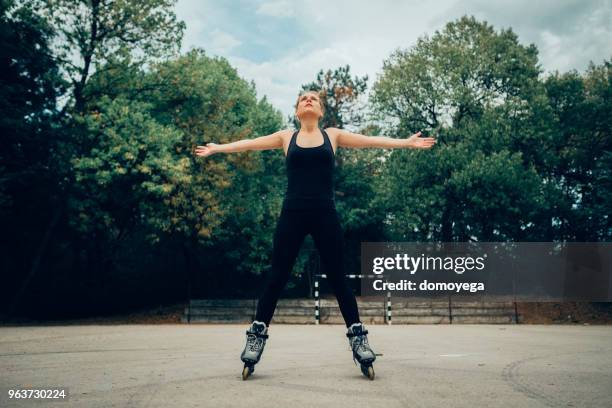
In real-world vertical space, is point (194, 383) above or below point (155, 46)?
below

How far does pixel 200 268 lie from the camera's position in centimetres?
2627

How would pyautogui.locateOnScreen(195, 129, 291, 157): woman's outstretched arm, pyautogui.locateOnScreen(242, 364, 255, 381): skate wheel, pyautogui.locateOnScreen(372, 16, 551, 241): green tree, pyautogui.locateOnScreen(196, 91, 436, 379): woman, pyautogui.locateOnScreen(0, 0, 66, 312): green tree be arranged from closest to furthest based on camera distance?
1. pyautogui.locateOnScreen(242, 364, 255, 381): skate wheel
2. pyautogui.locateOnScreen(196, 91, 436, 379): woman
3. pyautogui.locateOnScreen(195, 129, 291, 157): woman's outstretched arm
4. pyautogui.locateOnScreen(0, 0, 66, 312): green tree
5. pyautogui.locateOnScreen(372, 16, 551, 241): green tree

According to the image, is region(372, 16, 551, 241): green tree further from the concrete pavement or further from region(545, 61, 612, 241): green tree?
the concrete pavement

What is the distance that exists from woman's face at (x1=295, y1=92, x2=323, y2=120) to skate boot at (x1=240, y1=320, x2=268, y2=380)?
1925mm

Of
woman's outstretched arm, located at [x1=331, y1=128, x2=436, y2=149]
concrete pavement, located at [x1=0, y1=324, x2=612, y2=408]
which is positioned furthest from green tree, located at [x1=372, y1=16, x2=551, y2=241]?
woman's outstretched arm, located at [x1=331, y1=128, x2=436, y2=149]

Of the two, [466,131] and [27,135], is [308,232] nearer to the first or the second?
[27,135]

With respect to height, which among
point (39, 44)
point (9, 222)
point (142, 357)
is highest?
point (39, 44)

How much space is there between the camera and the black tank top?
464 cm

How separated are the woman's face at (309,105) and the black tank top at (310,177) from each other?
39 cm

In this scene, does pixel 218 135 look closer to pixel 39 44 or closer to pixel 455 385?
pixel 39 44

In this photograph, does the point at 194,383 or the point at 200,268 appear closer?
the point at 194,383

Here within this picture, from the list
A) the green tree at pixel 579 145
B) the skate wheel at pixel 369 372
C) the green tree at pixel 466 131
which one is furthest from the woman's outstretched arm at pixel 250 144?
the green tree at pixel 579 145

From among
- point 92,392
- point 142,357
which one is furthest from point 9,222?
point 92,392

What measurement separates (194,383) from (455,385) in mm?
2002
